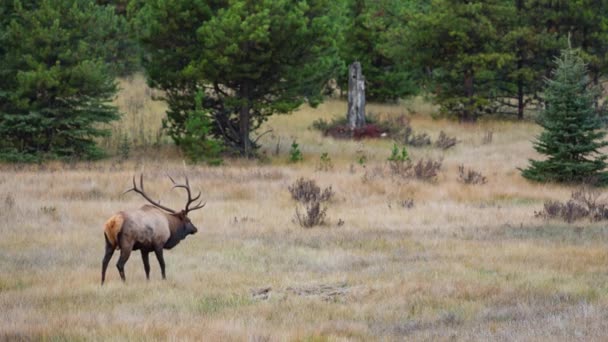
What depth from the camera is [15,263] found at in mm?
10711

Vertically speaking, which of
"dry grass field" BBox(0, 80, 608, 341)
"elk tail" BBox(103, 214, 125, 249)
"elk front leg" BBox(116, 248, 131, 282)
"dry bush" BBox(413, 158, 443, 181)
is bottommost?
"dry grass field" BBox(0, 80, 608, 341)

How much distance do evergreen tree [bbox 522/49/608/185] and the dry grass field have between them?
0.73 m

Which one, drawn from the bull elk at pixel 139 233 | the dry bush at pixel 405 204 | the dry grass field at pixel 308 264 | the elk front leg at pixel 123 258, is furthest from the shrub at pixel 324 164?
the elk front leg at pixel 123 258

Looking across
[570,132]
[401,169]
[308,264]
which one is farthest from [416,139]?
[308,264]

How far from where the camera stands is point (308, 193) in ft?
54.9

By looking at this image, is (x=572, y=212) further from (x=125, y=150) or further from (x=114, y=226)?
(x=125, y=150)

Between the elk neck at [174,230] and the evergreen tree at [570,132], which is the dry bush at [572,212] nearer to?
the evergreen tree at [570,132]

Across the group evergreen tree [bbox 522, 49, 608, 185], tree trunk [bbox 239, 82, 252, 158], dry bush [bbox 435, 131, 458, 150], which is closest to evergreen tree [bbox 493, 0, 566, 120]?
dry bush [bbox 435, 131, 458, 150]

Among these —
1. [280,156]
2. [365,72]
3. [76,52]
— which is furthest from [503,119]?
[76,52]

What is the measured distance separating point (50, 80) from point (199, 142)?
14.6ft

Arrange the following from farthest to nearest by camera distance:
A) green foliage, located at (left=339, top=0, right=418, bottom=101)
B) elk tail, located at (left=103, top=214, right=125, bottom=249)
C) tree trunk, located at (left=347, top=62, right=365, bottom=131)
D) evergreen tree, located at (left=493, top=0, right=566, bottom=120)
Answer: green foliage, located at (left=339, top=0, right=418, bottom=101) → evergreen tree, located at (left=493, top=0, right=566, bottom=120) → tree trunk, located at (left=347, top=62, right=365, bottom=131) → elk tail, located at (left=103, top=214, right=125, bottom=249)

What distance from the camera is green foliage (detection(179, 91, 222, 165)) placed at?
22438 mm

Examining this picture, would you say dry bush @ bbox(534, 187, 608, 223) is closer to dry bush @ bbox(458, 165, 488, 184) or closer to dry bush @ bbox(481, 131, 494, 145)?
dry bush @ bbox(458, 165, 488, 184)

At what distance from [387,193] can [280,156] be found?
7956 mm
